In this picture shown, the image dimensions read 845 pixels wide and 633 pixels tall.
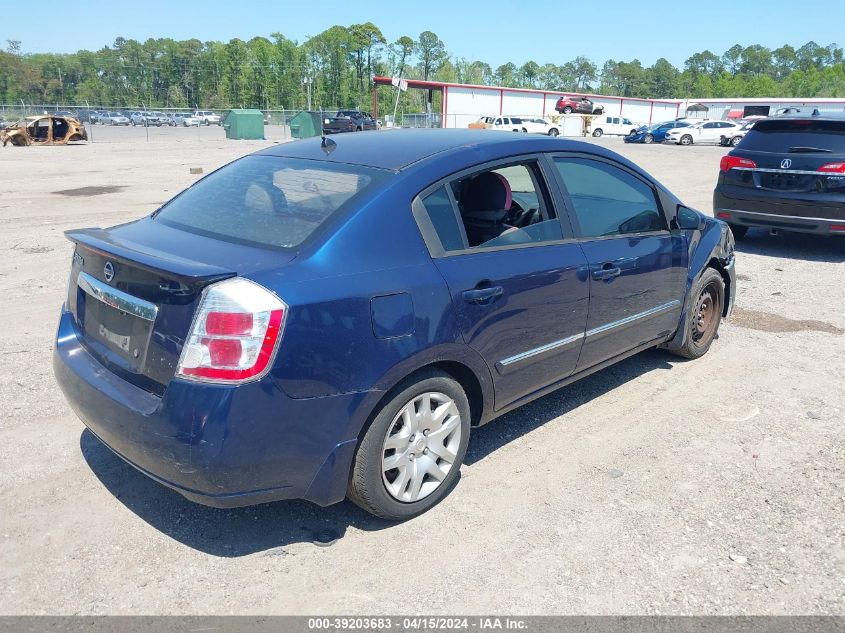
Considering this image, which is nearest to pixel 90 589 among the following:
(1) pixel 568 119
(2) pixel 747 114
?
(1) pixel 568 119

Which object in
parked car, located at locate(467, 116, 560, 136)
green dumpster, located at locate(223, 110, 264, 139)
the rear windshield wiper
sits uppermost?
parked car, located at locate(467, 116, 560, 136)

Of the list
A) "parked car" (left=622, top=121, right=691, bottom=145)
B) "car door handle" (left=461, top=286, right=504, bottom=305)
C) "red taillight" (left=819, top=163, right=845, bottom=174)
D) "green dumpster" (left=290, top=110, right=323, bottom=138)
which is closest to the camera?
"car door handle" (left=461, top=286, right=504, bottom=305)

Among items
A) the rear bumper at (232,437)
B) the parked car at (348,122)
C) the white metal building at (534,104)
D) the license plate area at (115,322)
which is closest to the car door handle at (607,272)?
the rear bumper at (232,437)

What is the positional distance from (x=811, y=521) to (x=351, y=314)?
2448 millimetres

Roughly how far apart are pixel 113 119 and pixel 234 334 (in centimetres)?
6935

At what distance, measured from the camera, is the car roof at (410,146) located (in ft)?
11.5

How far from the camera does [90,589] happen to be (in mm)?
2775

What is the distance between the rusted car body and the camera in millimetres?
30625

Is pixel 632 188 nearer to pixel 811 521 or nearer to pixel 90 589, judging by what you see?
pixel 811 521

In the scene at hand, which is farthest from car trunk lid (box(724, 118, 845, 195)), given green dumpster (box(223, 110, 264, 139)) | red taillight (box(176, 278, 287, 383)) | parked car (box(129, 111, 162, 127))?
parked car (box(129, 111, 162, 127))

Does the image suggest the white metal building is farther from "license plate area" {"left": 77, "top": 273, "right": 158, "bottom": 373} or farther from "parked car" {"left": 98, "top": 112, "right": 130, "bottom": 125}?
"license plate area" {"left": 77, "top": 273, "right": 158, "bottom": 373}

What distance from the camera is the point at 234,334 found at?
2.60 m

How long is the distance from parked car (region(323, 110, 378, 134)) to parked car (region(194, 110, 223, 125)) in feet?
79.7

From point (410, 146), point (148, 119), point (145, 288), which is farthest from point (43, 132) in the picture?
point (145, 288)
